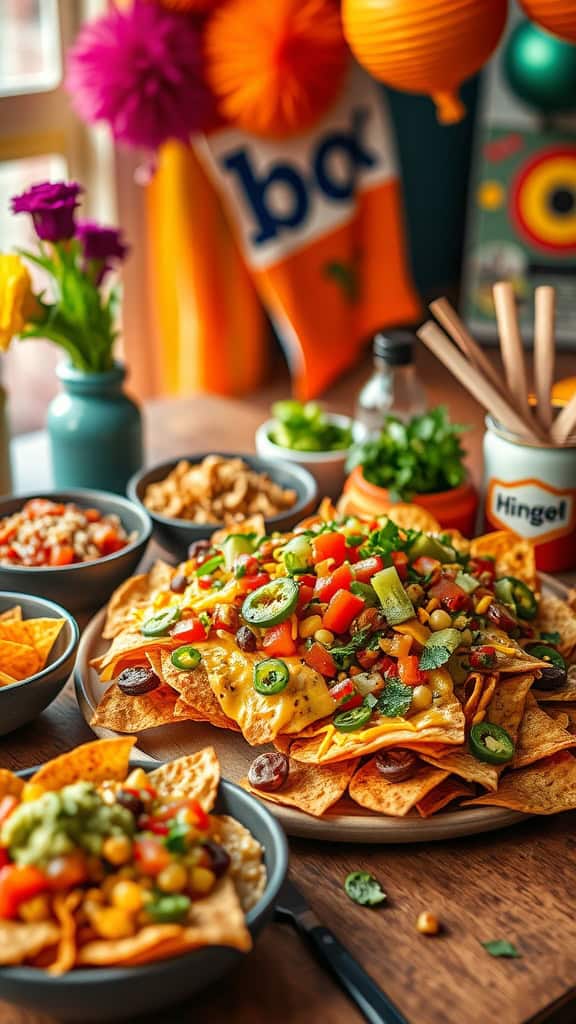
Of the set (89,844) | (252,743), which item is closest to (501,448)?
(252,743)

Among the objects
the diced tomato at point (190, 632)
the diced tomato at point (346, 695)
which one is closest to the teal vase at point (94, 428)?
the diced tomato at point (190, 632)

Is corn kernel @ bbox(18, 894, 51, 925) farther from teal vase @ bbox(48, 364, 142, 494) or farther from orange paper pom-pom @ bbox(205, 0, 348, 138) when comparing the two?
orange paper pom-pom @ bbox(205, 0, 348, 138)

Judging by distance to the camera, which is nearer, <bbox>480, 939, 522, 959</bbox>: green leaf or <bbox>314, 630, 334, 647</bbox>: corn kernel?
<bbox>480, 939, 522, 959</bbox>: green leaf

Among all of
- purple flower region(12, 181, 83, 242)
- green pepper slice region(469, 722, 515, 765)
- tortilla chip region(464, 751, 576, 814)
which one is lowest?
tortilla chip region(464, 751, 576, 814)

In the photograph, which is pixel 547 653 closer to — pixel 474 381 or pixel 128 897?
pixel 474 381

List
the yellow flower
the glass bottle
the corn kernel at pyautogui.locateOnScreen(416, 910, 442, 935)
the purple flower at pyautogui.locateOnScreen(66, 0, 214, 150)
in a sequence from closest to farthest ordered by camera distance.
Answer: the corn kernel at pyautogui.locateOnScreen(416, 910, 442, 935)
the yellow flower
the glass bottle
the purple flower at pyautogui.locateOnScreen(66, 0, 214, 150)

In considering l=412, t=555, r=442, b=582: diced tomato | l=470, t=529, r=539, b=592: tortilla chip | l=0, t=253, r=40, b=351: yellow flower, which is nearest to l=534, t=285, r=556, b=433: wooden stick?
l=470, t=529, r=539, b=592: tortilla chip

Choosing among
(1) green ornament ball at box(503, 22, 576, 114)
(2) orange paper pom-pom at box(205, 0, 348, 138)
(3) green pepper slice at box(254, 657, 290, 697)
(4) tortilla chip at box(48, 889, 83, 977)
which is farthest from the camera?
(1) green ornament ball at box(503, 22, 576, 114)

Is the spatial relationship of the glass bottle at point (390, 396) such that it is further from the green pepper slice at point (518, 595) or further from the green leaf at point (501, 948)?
the green leaf at point (501, 948)
